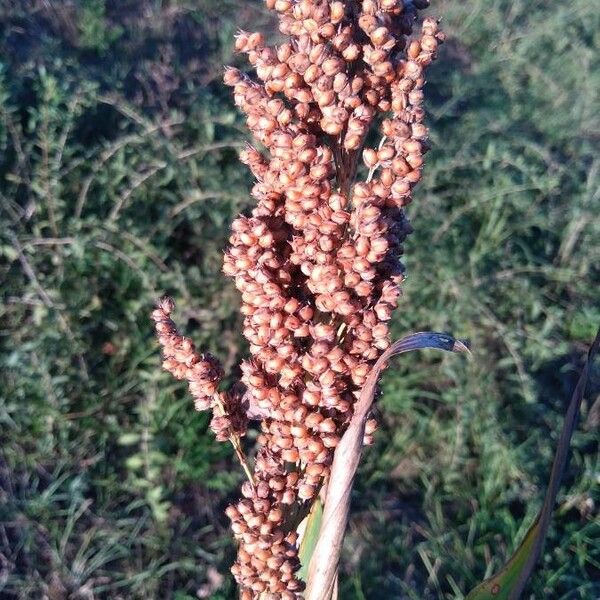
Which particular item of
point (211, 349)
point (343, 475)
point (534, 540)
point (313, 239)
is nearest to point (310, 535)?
point (343, 475)

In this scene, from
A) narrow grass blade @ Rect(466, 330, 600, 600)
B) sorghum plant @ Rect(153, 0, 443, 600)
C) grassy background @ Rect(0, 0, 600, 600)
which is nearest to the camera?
sorghum plant @ Rect(153, 0, 443, 600)

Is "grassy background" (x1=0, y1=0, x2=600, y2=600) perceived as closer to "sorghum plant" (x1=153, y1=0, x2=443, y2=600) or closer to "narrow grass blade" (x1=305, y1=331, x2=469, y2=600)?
"narrow grass blade" (x1=305, y1=331, x2=469, y2=600)

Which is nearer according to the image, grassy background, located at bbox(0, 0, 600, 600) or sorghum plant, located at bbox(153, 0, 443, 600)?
sorghum plant, located at bbox(153, 0, 443, 600)

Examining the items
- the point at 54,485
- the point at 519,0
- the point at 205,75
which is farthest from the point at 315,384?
the point at 519,0

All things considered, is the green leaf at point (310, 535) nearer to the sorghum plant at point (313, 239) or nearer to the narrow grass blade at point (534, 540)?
the sorghum plant at point (313, 239)

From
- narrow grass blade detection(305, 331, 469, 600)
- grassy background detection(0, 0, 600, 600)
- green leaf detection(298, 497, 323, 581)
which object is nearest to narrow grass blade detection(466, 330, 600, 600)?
narrow grass blade detection(305, 331, 469, 600)

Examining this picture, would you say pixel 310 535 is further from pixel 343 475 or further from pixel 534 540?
pixel 534 540

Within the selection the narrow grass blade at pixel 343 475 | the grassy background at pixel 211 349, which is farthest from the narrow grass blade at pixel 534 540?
the grassy background at pixel 211 349
